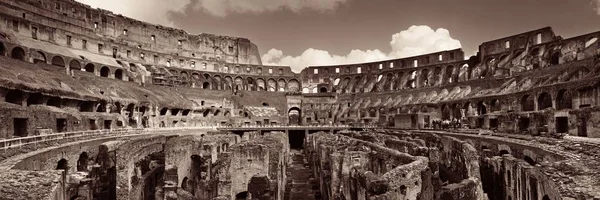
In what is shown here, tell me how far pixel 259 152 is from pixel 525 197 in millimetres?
8234

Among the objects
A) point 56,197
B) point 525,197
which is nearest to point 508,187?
point 525,197

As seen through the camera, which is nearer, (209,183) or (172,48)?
(209,183)

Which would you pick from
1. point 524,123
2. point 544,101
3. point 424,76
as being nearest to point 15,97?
point 524,123

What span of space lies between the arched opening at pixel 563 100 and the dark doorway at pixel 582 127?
10133mm

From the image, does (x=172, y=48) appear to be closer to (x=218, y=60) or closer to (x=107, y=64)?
(x=218, y=60)

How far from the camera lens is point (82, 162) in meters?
17.1

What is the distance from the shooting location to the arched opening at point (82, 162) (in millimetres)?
16781

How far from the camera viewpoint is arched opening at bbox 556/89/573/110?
89.5ft

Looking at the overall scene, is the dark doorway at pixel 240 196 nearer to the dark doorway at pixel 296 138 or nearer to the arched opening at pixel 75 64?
the dark doorway at pixel 296 138

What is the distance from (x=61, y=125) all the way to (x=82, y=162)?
25.1ft

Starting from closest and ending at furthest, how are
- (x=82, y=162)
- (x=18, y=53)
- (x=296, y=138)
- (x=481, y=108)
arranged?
(x=82, y=162) → (x=481, y=108) → (x=18, y=53) → (x=296, y=138)

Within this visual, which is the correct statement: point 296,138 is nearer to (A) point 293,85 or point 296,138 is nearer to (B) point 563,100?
(A) point 293,85

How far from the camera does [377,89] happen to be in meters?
67.6

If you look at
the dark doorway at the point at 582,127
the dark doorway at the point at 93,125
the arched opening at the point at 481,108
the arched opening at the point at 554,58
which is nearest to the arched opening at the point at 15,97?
the dark doorway at the point at 93,125
